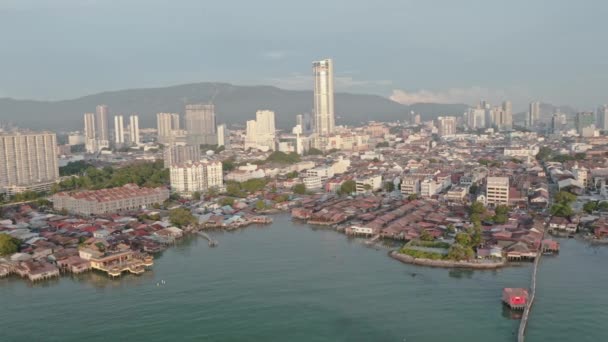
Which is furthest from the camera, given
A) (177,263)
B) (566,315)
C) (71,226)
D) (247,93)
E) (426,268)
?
(247,93)

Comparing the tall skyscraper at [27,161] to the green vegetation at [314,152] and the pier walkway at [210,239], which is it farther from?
the green vegetation at [314,152]

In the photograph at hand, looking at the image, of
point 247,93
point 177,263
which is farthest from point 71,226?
point 247,93

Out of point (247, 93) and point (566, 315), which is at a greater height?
point (247, 93)

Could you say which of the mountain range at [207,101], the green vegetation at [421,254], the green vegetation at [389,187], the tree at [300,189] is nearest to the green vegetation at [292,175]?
the tree at [300,189]

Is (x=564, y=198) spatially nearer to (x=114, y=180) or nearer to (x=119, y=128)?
(x=114, y=180)

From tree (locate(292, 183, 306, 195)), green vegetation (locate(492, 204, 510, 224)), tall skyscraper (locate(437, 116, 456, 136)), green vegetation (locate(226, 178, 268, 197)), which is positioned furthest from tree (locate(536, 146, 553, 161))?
tall skyscraper (locate(437, 116, 456, 136))

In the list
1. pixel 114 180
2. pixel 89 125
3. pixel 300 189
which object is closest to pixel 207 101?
pixel 89 125

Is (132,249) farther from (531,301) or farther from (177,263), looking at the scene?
(531,301)

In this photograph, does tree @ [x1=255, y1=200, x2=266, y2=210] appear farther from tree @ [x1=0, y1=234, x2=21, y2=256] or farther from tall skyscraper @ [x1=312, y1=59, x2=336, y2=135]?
tall skyscraper @ [x1=312, y1=59, x2=336, y2=135]
